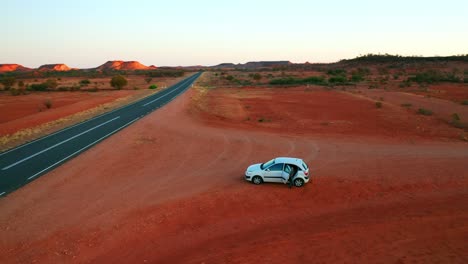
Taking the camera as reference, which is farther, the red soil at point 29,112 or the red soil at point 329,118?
the red soil at point 29,112

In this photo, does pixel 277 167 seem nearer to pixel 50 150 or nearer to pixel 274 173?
pixel 274 173

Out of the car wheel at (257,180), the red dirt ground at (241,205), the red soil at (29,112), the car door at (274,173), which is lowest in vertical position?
the red soil at (29,112)

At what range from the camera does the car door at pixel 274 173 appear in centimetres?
1728

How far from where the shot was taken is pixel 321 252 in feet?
37.6

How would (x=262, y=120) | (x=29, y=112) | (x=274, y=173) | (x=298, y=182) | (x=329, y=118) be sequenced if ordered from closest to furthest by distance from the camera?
1. (x=298, y=182)
2. (x=274, y=173)
3. (x=262, y=120)
4. (x=329, y=118)
5. (x=29, y=112)

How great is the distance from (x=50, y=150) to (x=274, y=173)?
15639mm

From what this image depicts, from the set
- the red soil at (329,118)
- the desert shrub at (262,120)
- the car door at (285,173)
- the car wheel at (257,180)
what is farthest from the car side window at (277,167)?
the desert shrub at (262,120)

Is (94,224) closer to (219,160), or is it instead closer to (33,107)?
(219,160)

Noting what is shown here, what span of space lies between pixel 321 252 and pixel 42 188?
1291 cm

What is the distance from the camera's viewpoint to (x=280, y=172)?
17219mm

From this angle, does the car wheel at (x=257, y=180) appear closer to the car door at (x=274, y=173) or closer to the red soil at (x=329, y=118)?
the car door at (x=274, y=173)

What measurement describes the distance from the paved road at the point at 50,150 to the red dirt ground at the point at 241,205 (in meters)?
1.08

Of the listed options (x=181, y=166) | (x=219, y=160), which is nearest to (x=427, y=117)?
(x=219, y=160)

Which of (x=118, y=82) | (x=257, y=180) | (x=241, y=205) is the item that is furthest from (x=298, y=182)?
(x=118, y=82)
